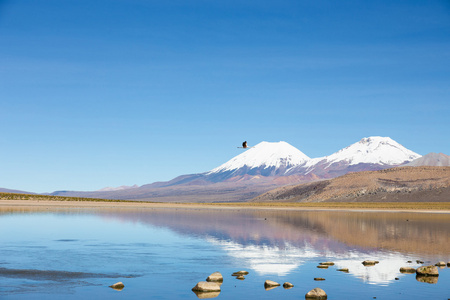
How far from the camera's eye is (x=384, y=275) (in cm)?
2798

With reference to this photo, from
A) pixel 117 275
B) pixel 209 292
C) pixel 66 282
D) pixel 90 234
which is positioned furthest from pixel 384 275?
pixel 90 234

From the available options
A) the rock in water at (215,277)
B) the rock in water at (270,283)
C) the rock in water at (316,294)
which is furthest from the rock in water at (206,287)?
the rock in water at (316,294)

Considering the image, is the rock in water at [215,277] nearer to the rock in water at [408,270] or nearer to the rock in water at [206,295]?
the rock in water at [206,295]

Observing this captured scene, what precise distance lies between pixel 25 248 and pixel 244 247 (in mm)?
14096

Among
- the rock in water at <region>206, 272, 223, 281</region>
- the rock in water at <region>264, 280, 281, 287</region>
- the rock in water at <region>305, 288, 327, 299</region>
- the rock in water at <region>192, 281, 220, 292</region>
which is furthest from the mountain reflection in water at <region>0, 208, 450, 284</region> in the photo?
the rock in water at <region>192, 281, 220, 292</region>

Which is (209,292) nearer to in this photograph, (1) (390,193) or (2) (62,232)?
(2) (62,232)

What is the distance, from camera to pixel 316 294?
2236 cm

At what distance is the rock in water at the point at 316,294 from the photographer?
22297mm

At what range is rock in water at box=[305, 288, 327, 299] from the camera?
2230 centimetres

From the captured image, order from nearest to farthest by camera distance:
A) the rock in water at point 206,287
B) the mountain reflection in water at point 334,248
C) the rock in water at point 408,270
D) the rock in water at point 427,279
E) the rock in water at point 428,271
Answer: the rock in water at point 206,287
the rock in water at point 427,279
the rock in water at point 428,271
the rock in water at point 408,270
the mountain reflection in water at point 334,248

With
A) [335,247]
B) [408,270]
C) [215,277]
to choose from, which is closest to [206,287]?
[215,277]

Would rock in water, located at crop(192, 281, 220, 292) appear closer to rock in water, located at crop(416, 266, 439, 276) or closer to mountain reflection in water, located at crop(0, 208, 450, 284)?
mountain reflection in water, located at crop(0, 208, 450, 284)

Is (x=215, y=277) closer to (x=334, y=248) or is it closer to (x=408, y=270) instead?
(x=408, y=270)

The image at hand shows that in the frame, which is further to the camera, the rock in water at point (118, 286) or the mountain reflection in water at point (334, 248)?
the mountain reflection in water at point (334, 248)
